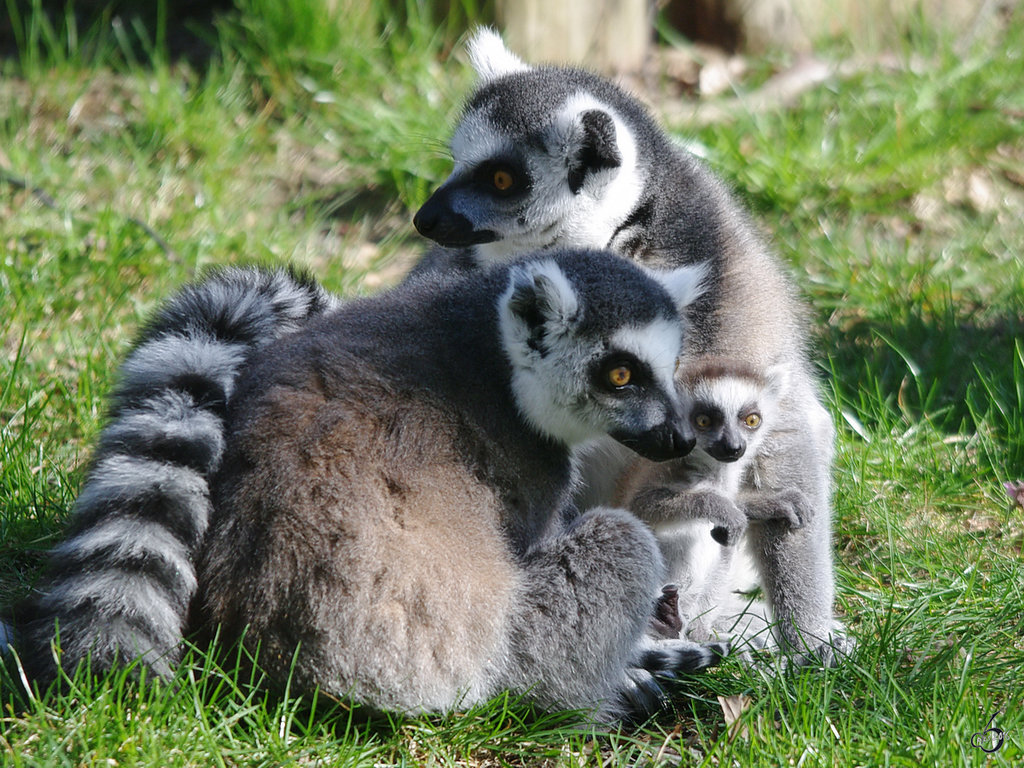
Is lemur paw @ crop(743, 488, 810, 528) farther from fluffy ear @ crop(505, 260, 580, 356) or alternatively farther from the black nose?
the black nose

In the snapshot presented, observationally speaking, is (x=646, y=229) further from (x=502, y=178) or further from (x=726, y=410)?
(x=726, y=410)

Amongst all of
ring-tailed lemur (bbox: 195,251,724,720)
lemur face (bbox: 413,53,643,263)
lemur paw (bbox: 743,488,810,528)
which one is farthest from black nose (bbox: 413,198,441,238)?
lemur paw (bbox: 743,488,810,528)

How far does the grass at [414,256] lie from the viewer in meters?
3.11

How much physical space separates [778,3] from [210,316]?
6.01m

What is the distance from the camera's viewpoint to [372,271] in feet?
21.0

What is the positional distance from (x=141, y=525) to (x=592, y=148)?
230 cm

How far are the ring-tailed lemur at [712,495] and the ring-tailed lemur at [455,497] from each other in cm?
27

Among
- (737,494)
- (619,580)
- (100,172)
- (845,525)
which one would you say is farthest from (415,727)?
(100,172)

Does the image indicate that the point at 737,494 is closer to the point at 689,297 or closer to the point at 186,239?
the point at 689,297

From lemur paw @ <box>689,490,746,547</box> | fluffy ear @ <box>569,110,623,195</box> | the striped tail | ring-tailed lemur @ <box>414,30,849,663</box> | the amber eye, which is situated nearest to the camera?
the striped tail

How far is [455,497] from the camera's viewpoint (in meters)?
3.27

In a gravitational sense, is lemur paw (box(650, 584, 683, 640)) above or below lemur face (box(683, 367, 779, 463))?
below

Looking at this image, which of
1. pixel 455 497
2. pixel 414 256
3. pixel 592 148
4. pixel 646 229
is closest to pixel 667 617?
pixel 455 497

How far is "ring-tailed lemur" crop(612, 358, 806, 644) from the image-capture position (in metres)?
3.79
